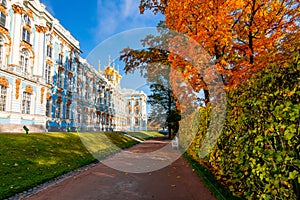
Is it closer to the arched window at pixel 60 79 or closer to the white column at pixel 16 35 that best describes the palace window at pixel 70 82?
the arched window at pixel 60 79

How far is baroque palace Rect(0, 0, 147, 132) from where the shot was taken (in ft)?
55.7

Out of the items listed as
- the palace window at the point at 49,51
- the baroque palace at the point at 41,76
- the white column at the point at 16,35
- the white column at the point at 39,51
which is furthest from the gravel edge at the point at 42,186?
the palace window at the point at 49,51

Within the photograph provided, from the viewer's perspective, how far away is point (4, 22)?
16.9m

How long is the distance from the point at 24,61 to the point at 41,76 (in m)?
2.26

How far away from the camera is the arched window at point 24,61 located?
Answer: 62.2 ft

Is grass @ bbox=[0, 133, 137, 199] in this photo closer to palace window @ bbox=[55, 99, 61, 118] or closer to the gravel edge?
the gravel edge

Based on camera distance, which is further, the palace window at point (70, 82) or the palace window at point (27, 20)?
the palace window at point (70, 82)

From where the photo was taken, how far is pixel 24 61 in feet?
63.5

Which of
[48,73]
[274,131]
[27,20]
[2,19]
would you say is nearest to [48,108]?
[48,73]

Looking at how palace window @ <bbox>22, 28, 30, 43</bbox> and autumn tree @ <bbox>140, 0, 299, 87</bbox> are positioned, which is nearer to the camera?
autumn tree @ <bbox>140, 0, 299, 87</bbox>

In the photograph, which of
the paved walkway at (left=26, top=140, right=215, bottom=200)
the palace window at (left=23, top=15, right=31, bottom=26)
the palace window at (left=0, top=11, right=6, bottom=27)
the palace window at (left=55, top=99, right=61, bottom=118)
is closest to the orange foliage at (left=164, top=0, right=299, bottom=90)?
the paved walkway at (left=26, top=140, right=215, bottom=200)

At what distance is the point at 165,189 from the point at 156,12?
22.9 ft

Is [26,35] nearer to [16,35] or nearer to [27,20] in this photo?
[27,20]

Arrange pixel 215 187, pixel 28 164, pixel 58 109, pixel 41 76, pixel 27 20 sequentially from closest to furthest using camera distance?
pixel 215 187, pixel 28 164, pixel 27 20, pixel 41 76, pixel 58 109
